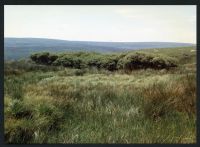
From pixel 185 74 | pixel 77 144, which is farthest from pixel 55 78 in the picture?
pixel 185 74

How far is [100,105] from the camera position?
4.87 meters

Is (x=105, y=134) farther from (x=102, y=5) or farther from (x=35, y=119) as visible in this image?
(x=102, y=5)

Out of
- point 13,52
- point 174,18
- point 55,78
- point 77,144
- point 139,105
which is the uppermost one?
point 174,18

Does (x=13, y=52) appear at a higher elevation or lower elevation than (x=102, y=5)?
lower

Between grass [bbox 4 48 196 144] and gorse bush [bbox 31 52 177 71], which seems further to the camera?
gorse bush [bbox 31 52 177 71]

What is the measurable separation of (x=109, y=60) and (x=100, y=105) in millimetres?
538

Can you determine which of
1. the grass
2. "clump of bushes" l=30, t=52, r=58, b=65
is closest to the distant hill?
"clump of bushes" l=30, t=52, r=58, b=65

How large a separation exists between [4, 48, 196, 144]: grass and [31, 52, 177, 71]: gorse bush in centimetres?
7

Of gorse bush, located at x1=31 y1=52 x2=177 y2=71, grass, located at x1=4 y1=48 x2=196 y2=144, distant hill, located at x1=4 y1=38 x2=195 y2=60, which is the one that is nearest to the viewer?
grass, located at x1=4 y1=48 x2=196 y2=144

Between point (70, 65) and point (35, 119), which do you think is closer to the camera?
point (35, 119)

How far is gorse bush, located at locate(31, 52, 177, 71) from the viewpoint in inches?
196

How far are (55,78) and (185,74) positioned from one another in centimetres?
143

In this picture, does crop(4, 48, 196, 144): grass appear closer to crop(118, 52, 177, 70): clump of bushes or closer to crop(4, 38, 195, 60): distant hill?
crop(118, 52, 177, 70): clump of bushes

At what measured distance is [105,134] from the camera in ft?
15.4
